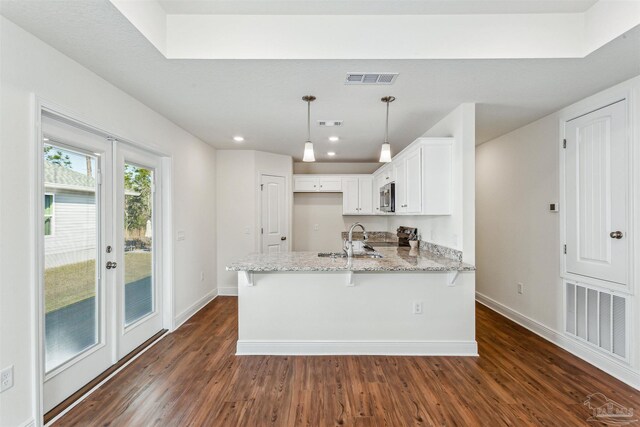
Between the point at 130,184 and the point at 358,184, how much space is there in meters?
3.99

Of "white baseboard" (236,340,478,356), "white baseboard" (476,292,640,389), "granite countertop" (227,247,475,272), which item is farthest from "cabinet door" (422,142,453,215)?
"white baseboard" (476,292,640,389)

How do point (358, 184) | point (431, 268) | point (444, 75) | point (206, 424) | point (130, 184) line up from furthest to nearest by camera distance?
1. point (358, 184)
2. point (130, 184)
3. point (431, 268)
4. point (444, 75)
5. point (206, 424)

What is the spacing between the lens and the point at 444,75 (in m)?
2.36

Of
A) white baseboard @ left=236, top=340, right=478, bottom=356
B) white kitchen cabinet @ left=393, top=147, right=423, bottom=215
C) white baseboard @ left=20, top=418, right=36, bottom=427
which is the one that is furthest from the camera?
white kitchen cabinet @ left=393, top=147, right=423, bottom=215

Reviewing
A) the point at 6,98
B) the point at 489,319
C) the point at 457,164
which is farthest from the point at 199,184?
the point at 489,319

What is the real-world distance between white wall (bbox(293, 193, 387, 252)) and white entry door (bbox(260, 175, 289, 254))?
72 centimetres

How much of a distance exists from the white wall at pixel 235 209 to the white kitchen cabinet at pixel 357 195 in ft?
5.97

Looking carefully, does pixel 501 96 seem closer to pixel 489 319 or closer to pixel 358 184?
pixel 489 319

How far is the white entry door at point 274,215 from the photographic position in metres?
5.17

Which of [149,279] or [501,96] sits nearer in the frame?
[501,96]

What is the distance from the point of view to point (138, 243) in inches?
122

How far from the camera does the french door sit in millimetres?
2068

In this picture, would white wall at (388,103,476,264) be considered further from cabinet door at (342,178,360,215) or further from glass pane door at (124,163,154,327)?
glass pane door at (124,163,154,327)

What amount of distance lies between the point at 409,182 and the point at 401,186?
1.00 ft
